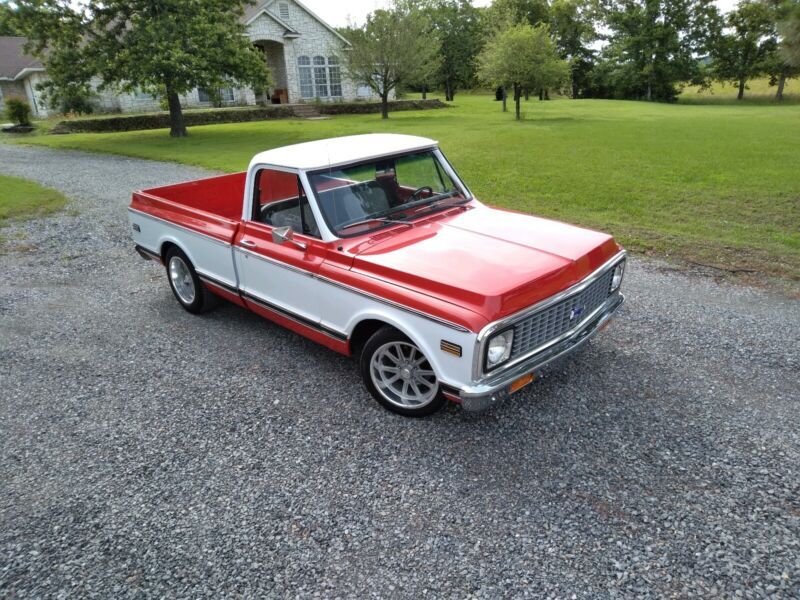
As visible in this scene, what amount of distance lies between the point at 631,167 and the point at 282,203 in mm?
12350

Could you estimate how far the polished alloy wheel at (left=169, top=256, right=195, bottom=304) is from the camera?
618 centimetres

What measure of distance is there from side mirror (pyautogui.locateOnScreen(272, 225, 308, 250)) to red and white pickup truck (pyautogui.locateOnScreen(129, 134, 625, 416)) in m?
0.01

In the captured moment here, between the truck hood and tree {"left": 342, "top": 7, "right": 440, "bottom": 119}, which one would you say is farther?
tree {"left": 342, "top": 7, "right": 440, "bottom": 119}

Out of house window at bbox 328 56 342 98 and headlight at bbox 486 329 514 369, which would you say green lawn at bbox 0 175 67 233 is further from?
house window at bbox 328 56 342 98

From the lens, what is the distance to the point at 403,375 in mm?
4125

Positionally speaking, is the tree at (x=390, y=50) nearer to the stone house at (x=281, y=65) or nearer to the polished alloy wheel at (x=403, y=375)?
the stone house at (x=281, y=65)

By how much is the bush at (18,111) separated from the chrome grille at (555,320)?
34.0 meters

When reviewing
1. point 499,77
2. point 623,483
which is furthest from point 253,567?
point 499,77

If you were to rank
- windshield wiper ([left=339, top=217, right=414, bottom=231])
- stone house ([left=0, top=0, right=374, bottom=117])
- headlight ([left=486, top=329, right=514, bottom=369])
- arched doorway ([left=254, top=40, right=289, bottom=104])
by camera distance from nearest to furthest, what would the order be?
headlight ([left=486, top=329, right=514, bottom=369])
windshield wiper ([left=339, top=217, right=414, bottom=231])
stone house ([left=0, top=0, right=374, bottom=117])
arched doorway ([left=254, top=40, right=289, bottom=104])

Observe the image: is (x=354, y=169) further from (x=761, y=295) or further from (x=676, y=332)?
(x=761, y=295)

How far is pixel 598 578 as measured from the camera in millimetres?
2814

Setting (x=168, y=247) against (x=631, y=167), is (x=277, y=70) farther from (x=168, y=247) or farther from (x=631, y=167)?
(x=168, y=247)

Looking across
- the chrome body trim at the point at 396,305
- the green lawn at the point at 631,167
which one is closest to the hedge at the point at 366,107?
the green lawn at the point at 631,167

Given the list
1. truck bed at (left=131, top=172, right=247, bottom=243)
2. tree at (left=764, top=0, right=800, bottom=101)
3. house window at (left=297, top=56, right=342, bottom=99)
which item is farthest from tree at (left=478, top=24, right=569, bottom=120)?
truck bed at (left=131, top=172, right=247, bottom=243)
